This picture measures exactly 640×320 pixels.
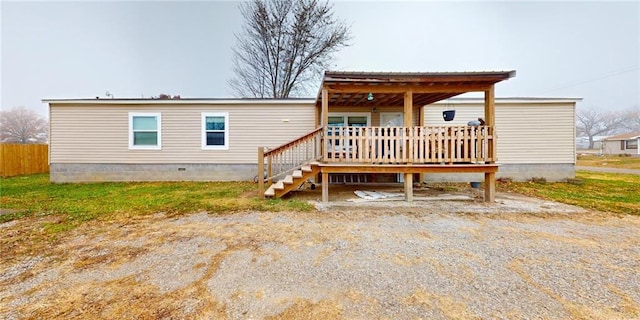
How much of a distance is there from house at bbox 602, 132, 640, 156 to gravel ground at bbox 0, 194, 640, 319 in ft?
148

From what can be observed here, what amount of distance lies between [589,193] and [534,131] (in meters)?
2.94

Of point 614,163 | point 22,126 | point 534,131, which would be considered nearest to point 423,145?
point 534,131

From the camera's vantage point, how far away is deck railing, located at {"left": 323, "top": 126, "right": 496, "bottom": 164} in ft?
20.6

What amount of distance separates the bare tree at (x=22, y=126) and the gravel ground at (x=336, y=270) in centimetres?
4105

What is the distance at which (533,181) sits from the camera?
9539mm

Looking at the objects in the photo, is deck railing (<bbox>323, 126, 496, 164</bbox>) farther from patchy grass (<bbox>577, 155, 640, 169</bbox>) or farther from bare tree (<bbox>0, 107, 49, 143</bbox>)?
bare tree (<bbox>0, 107, 49, 143</bbox>)

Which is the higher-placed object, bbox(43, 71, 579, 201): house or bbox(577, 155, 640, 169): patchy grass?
bbox(43, 71, 579, 201): house

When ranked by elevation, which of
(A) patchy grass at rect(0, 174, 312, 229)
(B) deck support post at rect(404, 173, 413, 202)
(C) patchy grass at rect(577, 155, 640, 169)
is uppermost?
(C) patchy grass at rect(577, 155, 640, 169)

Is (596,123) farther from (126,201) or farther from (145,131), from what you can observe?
(126,201)

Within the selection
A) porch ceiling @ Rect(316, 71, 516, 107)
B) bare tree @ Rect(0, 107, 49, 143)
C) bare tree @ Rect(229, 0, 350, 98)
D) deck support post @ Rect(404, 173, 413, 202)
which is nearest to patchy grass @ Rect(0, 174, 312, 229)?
deck support post @ Rect(404, 173, 413, 202)

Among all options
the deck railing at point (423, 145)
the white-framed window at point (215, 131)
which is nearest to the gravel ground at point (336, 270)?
the deck railing at point (423, 145)

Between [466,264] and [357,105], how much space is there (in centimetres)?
735

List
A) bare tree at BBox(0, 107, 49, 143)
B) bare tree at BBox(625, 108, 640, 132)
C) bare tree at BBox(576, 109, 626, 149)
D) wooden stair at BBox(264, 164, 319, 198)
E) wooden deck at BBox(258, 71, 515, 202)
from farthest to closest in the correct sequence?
1. bare tree at BBox(576, 109, 626, 149)
2. bare tree at BBox(625, 108, 640, 132)
3. bare tree at BBox(0, 107, 49, 143)
4. wooden stair at BBox(264, 164, 319, 198)
5. wooden deck at BBox(258, 71, 515, 202)

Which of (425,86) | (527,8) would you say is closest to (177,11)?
(425,86)
